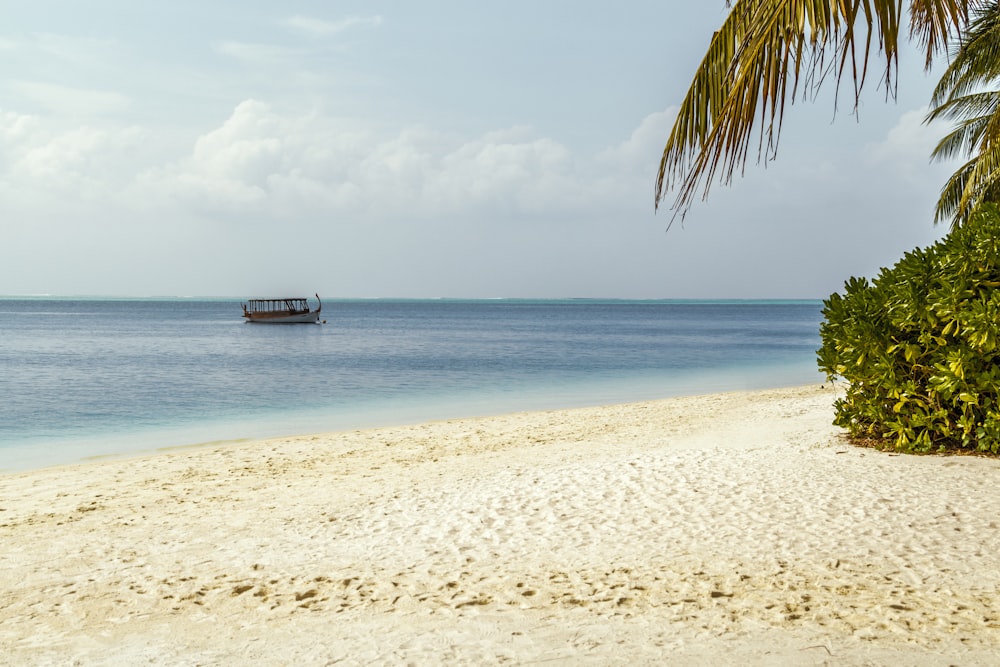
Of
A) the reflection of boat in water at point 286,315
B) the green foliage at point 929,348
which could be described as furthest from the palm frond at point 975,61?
the reflection of boat in water at point 286,315

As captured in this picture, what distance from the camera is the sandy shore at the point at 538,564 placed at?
4.05 metres

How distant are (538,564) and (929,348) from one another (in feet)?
16.4

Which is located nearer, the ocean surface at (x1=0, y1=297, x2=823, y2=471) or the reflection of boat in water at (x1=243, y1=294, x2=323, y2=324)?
the ocean surface at (x1=0, y1=297, x2=823, y2=471)

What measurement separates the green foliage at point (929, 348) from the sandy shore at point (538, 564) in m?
0.44

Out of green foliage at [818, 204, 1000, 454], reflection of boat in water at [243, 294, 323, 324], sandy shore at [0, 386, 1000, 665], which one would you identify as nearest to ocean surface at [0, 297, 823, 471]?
sandy shore at [0, 386, 1000, 665]

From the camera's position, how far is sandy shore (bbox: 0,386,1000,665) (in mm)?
4055

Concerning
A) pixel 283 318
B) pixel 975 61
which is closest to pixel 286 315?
pixel 283 318

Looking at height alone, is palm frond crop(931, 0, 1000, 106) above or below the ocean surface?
above

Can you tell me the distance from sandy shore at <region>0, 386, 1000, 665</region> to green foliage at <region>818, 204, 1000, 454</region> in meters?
0.44


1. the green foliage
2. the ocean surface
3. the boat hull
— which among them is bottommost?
the ocean surface

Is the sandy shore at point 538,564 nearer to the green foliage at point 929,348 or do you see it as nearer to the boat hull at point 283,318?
the green foliage at point 929,348

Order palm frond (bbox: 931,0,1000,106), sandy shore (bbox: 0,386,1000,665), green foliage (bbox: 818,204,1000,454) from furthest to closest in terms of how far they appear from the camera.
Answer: palm frond (bbox: 931,0,1000,106), green foliage (bbox: 818,204,1000,454), sandy shore (bbox: 0,386,1000,665)

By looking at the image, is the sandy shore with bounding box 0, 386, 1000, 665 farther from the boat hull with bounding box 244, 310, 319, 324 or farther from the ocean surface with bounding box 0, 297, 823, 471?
the boat hull with bounding box 244, 310, 319, 324

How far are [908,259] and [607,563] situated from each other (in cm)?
520
